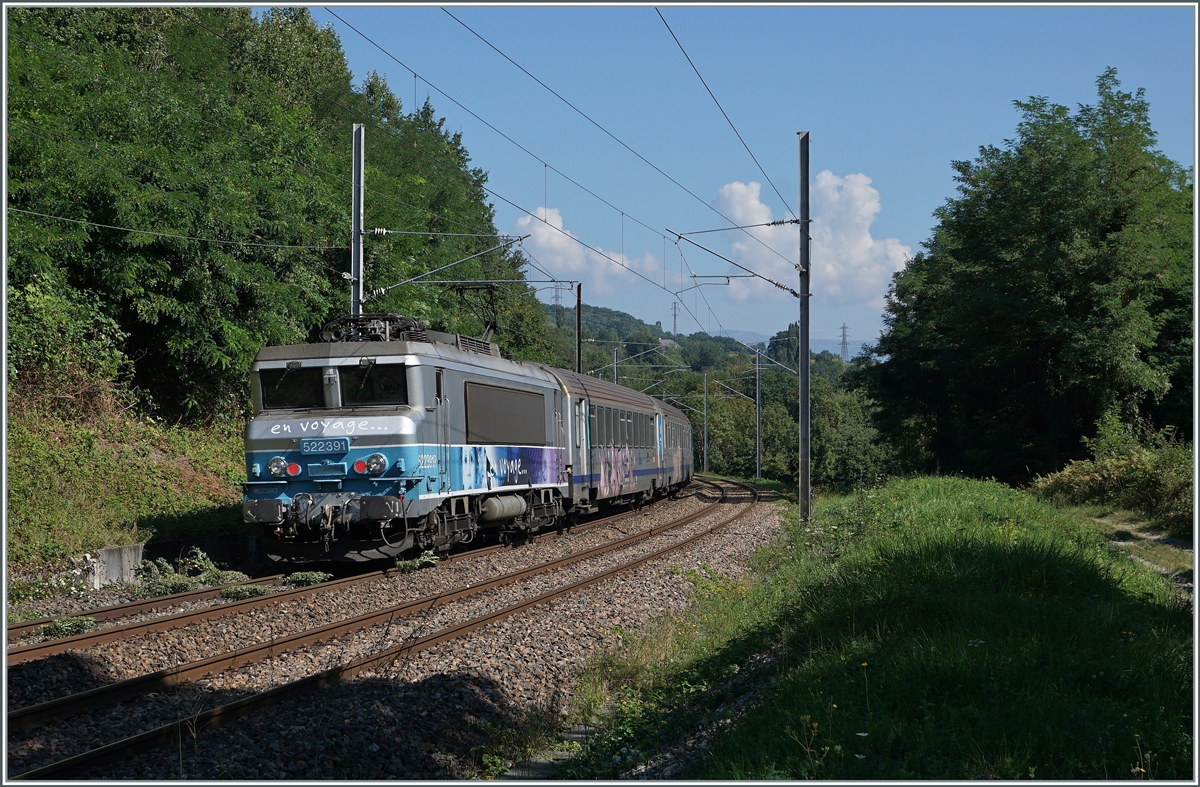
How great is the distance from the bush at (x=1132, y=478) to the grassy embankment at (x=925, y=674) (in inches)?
322

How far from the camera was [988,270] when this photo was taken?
35.8 m

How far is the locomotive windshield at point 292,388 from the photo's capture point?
1377 cm

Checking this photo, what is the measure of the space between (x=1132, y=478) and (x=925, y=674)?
19081mm

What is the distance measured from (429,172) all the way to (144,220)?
26.4 m

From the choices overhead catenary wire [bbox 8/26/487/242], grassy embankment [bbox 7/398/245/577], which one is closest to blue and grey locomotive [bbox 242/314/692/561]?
grassy embankment [bbox 7/398/245/577]

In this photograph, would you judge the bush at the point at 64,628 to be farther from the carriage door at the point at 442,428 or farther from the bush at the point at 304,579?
the carriage door at the point at 442,428

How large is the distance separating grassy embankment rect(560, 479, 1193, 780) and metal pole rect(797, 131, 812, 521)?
747cm

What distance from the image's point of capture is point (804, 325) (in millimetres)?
19891

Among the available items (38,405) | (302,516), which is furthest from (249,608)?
(38,405)

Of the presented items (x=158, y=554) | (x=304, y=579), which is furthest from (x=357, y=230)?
(x=304, y=579)

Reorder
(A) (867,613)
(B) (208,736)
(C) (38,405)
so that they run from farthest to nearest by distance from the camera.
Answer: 1. (C) (38,405)
2. (A) (867,613)
3. (B) (208,736)

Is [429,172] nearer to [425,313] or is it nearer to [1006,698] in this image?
[425,313]

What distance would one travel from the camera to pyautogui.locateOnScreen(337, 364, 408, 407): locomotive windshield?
13.6m

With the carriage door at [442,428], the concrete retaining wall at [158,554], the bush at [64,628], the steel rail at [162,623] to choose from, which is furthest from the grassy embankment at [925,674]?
the concrete retaining wall at [158,554]
